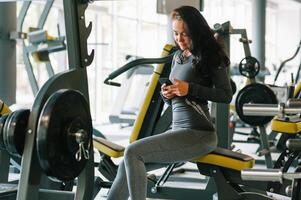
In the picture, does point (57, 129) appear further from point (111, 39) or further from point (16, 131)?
point (111, 39)

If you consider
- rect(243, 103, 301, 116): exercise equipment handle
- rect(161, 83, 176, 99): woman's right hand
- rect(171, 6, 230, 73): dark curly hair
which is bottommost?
rect(161, 83, 176, 99): woman's right hand

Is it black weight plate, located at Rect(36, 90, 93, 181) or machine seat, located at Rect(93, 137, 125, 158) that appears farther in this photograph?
machine seat, located at Rect(93, 137, 125, 158)

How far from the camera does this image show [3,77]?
15.8 ft

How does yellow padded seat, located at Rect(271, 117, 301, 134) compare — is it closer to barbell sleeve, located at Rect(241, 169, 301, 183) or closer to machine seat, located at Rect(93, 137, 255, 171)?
machine seat, located at Rect(93, 137, 255, 171)

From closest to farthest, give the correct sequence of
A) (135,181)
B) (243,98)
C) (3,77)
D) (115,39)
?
1. (135,181)
2. (243,98)
3. (3,77)
4. (115,39)

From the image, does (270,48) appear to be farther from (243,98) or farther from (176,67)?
(176,67)

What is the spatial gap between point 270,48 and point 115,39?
9.45 metres

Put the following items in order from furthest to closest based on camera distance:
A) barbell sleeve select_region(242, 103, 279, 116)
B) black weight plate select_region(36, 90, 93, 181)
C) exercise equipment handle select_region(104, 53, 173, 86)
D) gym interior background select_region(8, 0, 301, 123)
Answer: gym interior background select_region(8, 0, 301, 123)
exercise equipment handle select_region(104, 53, 173, 86)
black weight plate select_region(36, 90, 93, 181)
barbell sleeve select_region(242, 103, 279, 116)

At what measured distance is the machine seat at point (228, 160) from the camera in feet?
8.15

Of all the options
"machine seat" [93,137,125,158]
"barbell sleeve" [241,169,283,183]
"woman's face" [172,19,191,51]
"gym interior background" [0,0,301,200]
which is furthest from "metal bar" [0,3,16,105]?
"barbell sleeve" [241,169,283,183]

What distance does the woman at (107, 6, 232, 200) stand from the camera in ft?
7.78

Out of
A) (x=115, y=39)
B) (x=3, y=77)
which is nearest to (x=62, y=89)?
(x=3, y=77)

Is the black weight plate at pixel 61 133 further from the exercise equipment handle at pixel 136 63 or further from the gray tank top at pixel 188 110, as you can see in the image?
the exercise equipment handle at pixel 136 63

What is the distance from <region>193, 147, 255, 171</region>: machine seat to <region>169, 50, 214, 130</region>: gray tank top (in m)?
0.16
